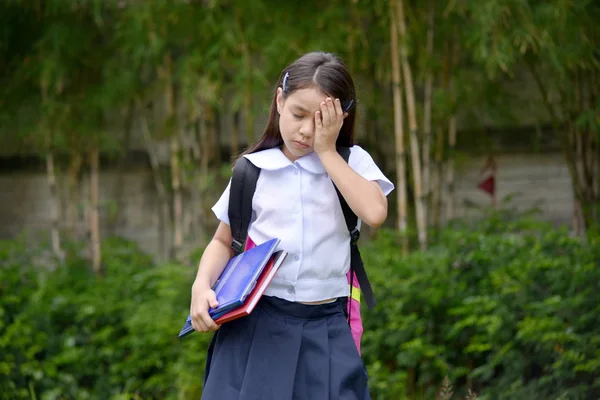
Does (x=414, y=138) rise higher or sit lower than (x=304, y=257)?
lower

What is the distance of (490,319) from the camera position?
4008 millimetres

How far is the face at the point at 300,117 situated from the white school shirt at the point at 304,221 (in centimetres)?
8

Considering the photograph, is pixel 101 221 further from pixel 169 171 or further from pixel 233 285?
pixel 233 285

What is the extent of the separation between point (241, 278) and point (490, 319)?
2278 millimetres

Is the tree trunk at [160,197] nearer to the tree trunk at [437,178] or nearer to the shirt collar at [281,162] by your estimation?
the tree trunk at [437,178]

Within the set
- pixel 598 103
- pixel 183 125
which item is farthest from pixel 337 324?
pixel 183 125

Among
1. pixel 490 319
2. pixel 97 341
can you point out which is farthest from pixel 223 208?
pixel 97 341

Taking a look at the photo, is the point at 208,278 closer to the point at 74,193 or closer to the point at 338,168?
the point at 338,168

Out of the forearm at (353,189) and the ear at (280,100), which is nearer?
the forearm at (353,189)

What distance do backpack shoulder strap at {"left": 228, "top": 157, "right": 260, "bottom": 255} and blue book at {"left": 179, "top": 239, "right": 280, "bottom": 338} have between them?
0.08 metres

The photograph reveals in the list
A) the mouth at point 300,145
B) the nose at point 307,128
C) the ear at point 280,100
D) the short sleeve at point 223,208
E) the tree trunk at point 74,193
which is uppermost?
the ear at point 280,100

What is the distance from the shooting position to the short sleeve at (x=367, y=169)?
2.11 m

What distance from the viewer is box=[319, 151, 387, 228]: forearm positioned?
2.01 metres

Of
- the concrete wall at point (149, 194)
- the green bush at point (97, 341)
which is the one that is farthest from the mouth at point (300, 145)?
the concrete wall at point (149, 194)
